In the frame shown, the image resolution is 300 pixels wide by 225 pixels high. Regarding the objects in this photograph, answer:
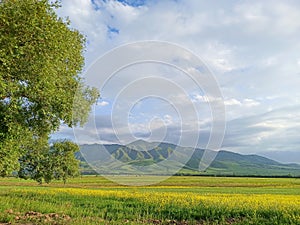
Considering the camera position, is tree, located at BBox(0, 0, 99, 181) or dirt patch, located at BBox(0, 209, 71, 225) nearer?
tree, located at BBox(0, 0, 99, 181)

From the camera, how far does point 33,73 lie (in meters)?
14.8

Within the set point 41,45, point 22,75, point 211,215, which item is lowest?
point 211,215

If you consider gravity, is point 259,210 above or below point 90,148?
below

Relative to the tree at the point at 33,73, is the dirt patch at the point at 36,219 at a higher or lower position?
lower

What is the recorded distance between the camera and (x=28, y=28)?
13898 mm

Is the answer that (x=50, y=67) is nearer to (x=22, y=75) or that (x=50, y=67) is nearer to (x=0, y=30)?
(x=22, y=75)

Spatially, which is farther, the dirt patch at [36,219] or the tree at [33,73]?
the dirt patch at [36,219]

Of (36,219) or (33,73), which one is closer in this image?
(33,73)

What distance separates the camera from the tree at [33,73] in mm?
13844

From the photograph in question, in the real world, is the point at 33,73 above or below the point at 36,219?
above

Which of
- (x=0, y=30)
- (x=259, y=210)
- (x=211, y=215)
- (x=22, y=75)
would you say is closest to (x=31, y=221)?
(x=22, y=75)

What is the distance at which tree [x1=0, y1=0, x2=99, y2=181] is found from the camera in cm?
1384

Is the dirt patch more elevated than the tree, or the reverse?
the tree

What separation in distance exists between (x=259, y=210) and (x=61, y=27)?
16.2 metres
